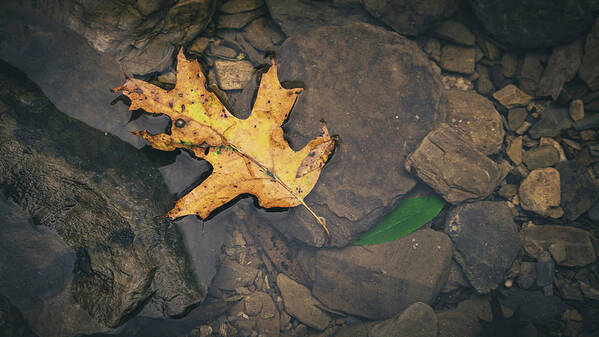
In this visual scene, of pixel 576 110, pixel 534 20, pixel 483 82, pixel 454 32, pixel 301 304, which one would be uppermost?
pixel 534 20

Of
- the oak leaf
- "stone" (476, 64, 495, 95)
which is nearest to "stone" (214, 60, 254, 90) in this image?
the oak leaf

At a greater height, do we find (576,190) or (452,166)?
(452,166)

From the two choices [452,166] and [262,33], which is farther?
[262,33]

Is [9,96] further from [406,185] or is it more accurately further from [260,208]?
→ [406,185]

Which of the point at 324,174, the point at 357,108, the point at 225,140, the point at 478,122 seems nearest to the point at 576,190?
the point at 478,122

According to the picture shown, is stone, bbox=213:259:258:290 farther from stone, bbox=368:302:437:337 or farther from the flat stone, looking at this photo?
the flat stone

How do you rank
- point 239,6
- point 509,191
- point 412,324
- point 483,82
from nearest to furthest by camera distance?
1. point 412,324
2. point 239,6
3. point 509,191
4. point 483,82

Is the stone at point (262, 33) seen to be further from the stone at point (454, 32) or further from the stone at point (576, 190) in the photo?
the stone at point (576, 190)

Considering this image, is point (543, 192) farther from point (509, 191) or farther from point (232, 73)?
point (232, 73)
